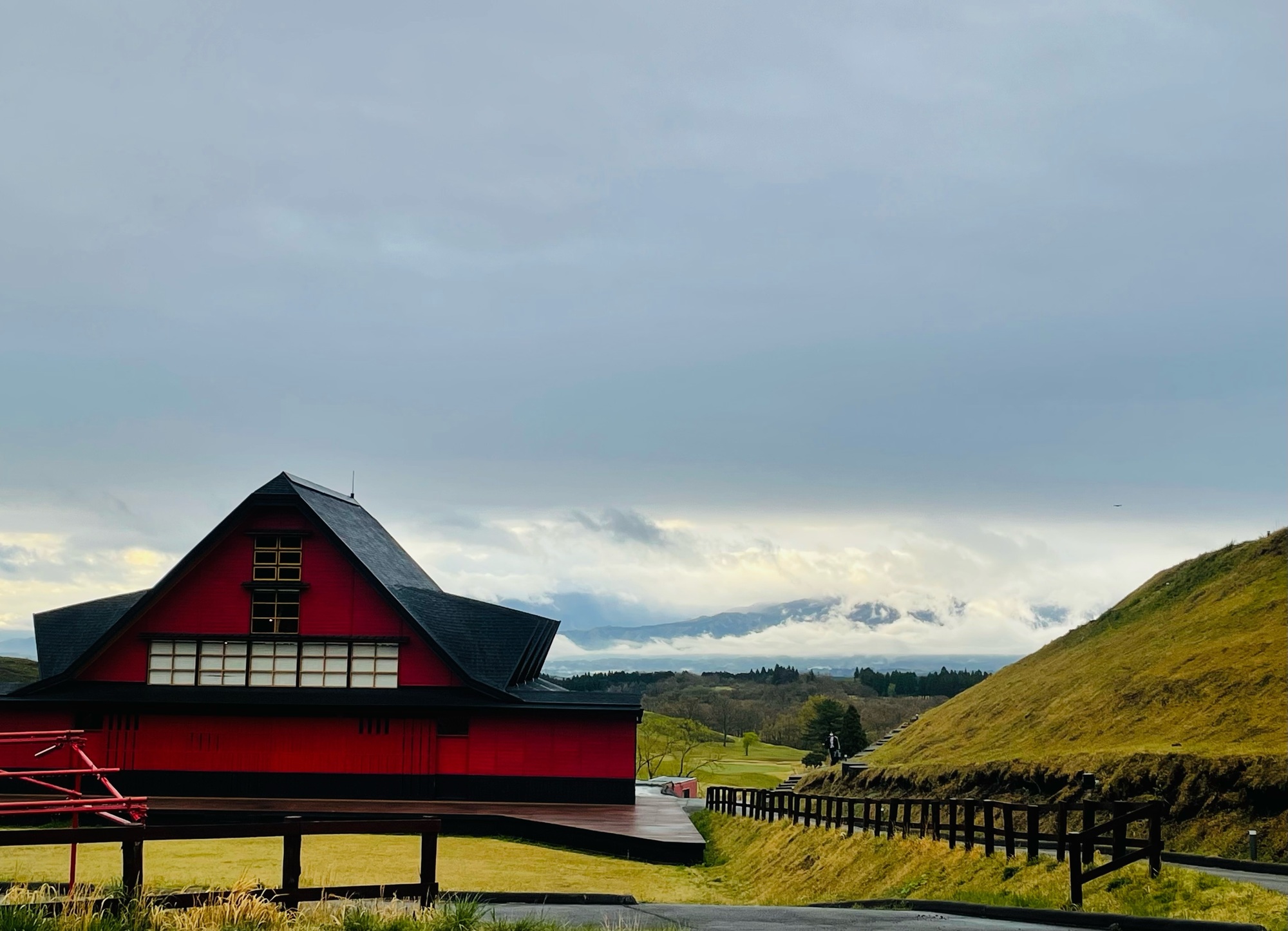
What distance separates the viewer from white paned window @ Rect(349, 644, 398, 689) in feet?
113

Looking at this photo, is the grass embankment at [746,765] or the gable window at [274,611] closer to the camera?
the gable window at [274,611]

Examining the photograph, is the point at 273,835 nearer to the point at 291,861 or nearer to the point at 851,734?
the point at 291,861

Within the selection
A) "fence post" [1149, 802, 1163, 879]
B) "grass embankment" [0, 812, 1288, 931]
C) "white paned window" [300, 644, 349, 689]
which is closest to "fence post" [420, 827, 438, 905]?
"grass embankment" [0, 812, 1288, 931]

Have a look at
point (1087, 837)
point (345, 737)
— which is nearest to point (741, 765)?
point (345, 737)

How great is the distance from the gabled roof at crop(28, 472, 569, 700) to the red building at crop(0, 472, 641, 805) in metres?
0.10

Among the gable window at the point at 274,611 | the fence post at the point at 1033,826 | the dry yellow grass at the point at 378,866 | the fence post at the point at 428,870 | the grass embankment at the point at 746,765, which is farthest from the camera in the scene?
the grass embankment at the point at 746,765

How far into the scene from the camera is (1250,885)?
13180mm

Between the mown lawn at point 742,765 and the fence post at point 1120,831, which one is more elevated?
the fence post at point 1120,831

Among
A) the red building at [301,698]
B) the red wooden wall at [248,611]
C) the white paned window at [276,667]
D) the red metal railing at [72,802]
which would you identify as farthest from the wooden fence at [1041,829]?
the white paned window at [276,667]

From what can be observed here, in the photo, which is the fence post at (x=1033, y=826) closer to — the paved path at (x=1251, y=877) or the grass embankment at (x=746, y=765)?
the paved path at (x=1251, y=877)

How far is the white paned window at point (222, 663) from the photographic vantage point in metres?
34.5

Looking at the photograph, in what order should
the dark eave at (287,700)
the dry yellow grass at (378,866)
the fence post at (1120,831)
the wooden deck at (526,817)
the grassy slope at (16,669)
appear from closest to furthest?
1. the fence post at (1120,831)
2. the dry yellow grass at (378,866)
3. the wooden deck at (526,817)
4. the dark eave at (287,700)
5. the grassy slope at (16,669)

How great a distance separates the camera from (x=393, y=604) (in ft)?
112

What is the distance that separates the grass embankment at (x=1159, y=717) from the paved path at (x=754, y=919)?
10026 millimetres
